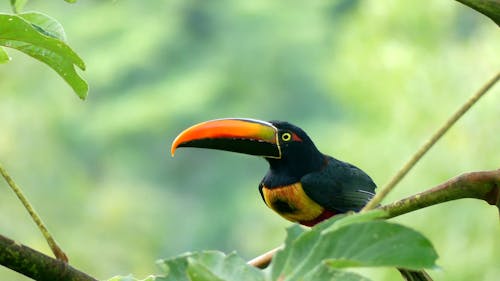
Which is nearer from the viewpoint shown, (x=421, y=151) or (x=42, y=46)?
(x=421, y=151)

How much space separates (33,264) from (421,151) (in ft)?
1.37

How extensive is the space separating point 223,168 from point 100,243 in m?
7.96

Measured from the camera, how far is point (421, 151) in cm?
122

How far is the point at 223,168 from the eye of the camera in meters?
19.1

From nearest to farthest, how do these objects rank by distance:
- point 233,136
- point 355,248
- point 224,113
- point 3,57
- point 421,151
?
point 355,248 → point 421,151 → point 3,57 → point 233,136 → point 224,113

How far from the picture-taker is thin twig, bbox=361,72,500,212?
3.88 feet

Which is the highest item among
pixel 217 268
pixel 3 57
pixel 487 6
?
pixel 487 6

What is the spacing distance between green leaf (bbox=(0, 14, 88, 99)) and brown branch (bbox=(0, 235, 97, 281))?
0.74ft

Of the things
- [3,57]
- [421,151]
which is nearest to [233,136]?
[3,57]

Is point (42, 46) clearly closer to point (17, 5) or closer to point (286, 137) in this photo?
point (17, 5)

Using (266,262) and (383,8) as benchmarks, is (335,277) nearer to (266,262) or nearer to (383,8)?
(266,262)

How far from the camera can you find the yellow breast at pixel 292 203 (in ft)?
9.34

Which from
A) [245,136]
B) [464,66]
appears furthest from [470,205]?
[245,136]

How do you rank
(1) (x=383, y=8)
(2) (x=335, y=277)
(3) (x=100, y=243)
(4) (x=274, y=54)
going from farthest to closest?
1. (4) (x=274, y=54)
2. (3) (x=100, y=243)
3. (1) (x=383, y=8)
4. (2) (x=335, y=277)
